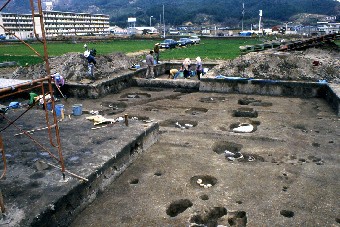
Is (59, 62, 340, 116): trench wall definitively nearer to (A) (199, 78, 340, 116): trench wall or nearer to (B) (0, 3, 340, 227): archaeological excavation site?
(A) (199, 78, 340, 116): trench wall

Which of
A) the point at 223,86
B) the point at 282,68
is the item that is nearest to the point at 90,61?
the point at 223,86

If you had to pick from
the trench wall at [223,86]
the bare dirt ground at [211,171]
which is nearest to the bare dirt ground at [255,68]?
the trench wall at [223,86]

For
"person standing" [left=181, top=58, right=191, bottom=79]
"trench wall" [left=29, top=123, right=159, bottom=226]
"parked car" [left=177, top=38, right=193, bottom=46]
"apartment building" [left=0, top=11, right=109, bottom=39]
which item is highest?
"apartment building" [left=0, top=11, right=109, bottom=39]

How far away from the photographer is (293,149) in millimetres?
8555

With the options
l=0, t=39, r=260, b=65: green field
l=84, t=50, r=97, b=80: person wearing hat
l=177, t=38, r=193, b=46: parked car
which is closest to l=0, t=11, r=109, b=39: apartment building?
l=0, t=39, r=260, b=65: green field

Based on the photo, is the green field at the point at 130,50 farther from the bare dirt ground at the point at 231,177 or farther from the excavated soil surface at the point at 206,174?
the excavated soil surface at the point at 206,174

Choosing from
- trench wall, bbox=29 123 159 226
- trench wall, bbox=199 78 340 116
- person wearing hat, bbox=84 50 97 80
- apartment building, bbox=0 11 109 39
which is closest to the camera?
trench wall, bbox=29 123 159 226

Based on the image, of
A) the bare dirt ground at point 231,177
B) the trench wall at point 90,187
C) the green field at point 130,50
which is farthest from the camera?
the green field at point 130,50

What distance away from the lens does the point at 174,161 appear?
7910 mm

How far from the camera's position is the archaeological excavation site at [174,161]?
553 cm

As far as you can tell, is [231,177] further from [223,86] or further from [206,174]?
[223,86]

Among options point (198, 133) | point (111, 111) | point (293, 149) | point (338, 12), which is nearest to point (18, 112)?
point (111, 111)

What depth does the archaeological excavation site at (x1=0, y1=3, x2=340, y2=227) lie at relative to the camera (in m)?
5.53

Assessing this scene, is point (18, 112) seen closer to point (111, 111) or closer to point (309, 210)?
point (111, 111)
